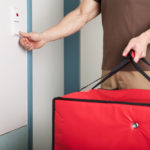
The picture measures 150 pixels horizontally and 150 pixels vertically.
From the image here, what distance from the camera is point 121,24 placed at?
36.9 inches

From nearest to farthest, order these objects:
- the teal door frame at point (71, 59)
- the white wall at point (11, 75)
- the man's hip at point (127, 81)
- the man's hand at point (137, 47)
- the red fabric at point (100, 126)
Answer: the red fabric at point (100, 126) < the man's hand at point (137, 47) < the man's hip at point (127, 81) < the white wall at point (11, 75) < the teal door frame at point (71, 59)

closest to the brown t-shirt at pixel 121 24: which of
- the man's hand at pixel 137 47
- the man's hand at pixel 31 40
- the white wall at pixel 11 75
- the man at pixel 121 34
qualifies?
the man at pixel 121 34

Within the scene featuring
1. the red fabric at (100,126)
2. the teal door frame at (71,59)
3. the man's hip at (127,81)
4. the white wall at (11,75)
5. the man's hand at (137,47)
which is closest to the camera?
the red fabric at (100,126)

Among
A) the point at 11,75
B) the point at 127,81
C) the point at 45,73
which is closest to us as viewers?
the point at 127,81

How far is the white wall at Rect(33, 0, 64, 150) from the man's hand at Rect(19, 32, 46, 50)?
0.15 meters

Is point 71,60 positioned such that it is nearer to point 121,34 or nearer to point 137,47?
point 121,34

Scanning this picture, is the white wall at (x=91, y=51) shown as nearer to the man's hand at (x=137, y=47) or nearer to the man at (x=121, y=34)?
the man at (x=121, y=34)

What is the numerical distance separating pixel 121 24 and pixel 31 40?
0.42m

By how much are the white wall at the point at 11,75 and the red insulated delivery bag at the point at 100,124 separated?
360 millimetres

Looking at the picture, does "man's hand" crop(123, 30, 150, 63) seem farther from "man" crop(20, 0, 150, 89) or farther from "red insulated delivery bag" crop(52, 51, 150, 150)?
"red insulated delivery bag" crop(52, 51, 150, 150)

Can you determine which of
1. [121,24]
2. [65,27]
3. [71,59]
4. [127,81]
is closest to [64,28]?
[65,27]

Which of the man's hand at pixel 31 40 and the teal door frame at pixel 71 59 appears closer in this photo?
the man's hand at pixel 31 40

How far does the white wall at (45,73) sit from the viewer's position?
4.22ft

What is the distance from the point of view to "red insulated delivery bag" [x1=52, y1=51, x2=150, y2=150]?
0.63 m
